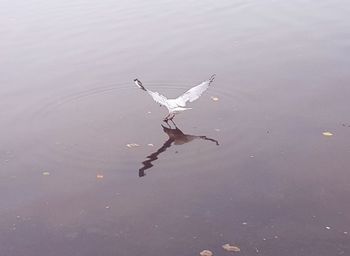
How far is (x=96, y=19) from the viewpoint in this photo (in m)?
11.5

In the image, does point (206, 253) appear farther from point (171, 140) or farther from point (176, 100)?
point (176, 100)

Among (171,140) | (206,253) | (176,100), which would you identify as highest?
(176,100)

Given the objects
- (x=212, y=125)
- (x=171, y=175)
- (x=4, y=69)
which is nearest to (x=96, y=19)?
(x=4, y=69)

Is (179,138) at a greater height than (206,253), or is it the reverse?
(179,138)

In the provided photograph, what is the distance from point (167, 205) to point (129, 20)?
21.3ft

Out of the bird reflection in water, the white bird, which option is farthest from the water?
the white bird

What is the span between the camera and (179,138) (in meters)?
6.72

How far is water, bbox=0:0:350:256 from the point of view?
518cm

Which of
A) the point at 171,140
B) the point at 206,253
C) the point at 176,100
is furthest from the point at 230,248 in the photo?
the point at 176,100

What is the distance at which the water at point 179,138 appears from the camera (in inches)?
204

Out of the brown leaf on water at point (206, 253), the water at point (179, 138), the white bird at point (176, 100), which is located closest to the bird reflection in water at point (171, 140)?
the water at point (179, 138)

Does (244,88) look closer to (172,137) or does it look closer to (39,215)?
(172,137)

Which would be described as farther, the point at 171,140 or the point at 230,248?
the point at 171,140

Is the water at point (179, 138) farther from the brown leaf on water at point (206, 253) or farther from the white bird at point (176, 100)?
the white bird at point (176, 100)
